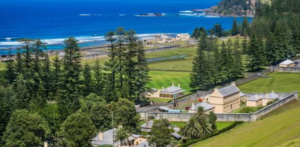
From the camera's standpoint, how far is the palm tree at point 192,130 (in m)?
46.4

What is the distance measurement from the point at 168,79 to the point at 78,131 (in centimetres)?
3772

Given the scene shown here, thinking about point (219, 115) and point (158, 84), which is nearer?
point (219, 115)

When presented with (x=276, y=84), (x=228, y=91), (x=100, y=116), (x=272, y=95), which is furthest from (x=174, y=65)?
(x=100, y=116)

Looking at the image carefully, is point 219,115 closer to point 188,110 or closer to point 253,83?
point 188,110

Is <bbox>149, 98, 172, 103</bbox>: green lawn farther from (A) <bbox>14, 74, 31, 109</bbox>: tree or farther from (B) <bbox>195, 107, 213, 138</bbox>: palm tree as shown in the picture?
(B) <bbox>195, 107, 213, 138</bbox>: palm tree

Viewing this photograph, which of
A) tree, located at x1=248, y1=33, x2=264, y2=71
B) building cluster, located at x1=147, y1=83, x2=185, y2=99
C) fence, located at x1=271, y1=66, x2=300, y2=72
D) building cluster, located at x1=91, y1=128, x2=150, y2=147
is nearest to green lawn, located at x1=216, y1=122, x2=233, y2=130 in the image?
building cluster, located at x1=91, y1=128, x2=150, y2=147

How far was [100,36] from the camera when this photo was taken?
19338 cm

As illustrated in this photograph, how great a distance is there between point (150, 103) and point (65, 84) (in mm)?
11527

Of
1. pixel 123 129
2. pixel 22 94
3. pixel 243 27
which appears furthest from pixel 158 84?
pixel 243 27

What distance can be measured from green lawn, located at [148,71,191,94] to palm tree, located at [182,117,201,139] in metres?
25.4

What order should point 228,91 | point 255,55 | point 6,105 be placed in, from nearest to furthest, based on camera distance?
point 6,105 → point 228,91 → point 255,55

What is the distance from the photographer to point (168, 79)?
3226 inches

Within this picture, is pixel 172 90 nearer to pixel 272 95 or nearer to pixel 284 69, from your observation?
pixel 272 95

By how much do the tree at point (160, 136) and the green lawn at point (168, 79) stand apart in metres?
27.6
